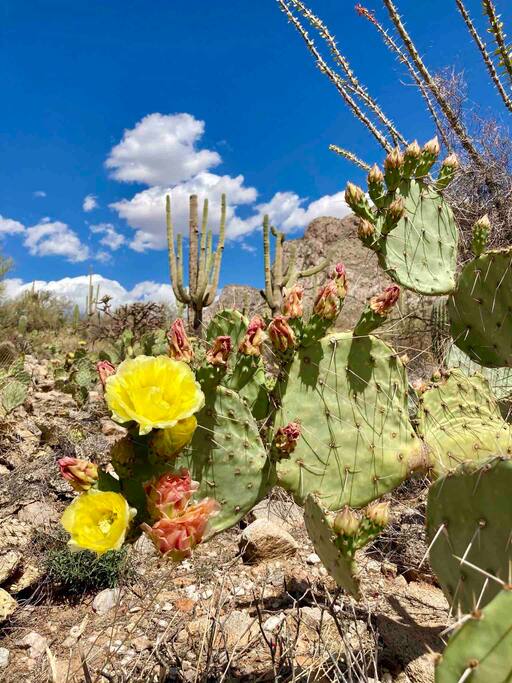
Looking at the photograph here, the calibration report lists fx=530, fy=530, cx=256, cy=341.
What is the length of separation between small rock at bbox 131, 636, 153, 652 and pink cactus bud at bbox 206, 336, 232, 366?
3.77 feet

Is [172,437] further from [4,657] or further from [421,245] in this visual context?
[421,245]

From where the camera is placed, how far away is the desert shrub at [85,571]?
2.33 m

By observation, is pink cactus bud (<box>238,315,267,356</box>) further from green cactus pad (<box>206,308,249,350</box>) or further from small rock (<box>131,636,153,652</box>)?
small rock (<box>131,636,153,652</box>)

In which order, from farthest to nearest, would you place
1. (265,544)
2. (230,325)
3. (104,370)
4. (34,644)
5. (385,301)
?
1. (265,544)
2. (34,644)
3. (230,325)
4. (385,301)
5. (104,370)

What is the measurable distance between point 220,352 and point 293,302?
0.29 metres

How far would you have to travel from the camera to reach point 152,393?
0.97 metres

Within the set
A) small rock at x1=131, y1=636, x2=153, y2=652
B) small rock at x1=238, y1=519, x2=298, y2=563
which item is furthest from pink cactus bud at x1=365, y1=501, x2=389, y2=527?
small rock at x1=238, y1=519, x2=298, y2=563

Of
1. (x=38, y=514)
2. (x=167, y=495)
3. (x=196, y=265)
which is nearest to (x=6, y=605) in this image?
(x=38, y=514)

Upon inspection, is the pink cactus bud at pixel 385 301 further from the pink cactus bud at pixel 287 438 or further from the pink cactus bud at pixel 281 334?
the pink cactus bud at pixel 287 438

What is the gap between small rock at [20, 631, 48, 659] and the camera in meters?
1.93

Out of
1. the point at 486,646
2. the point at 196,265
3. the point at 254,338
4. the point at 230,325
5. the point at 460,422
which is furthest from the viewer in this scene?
the point at 196,265

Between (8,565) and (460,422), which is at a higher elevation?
(460,422)

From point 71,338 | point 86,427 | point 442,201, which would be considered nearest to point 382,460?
point 442,201

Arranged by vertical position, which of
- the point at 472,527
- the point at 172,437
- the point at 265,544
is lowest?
the point at 265,544
